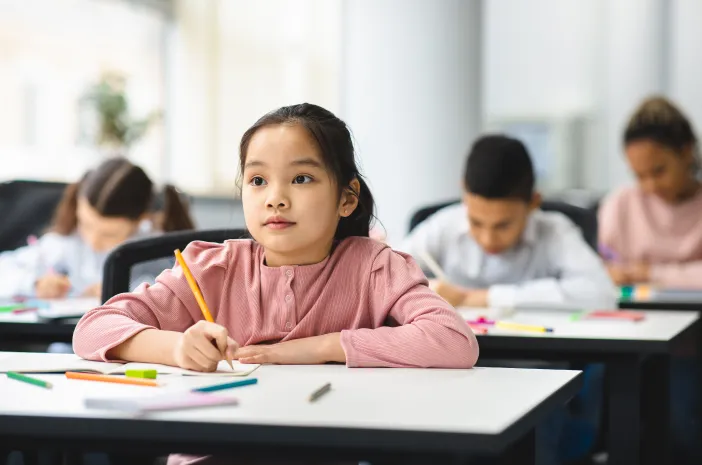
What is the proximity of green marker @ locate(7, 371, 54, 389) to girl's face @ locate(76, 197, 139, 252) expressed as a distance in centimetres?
167

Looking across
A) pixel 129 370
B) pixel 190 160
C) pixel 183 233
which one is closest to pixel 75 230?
pixel 183 233

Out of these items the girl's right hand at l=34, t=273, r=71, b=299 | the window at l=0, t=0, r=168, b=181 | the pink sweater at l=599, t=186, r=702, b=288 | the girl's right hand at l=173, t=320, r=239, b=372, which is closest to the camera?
the girl's right hand at l=173, t=320, r=239, b=372

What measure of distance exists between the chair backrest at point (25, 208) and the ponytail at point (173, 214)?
1.03ft

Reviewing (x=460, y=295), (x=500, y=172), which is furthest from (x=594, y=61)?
(x=460, y=295)

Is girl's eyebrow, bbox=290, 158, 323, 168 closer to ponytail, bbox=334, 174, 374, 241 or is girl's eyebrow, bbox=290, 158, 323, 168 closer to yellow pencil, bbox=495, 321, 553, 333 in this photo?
ponytail, bbox=334, 174, 374, 241

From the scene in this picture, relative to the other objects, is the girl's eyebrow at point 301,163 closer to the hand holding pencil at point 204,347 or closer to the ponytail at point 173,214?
the hand holding pencil at point 204,347

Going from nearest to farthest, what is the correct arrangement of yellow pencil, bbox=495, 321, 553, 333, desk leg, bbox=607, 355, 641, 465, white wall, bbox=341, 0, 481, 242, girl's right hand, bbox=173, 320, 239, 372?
girl's right hand, bbox=173, 320, 239, 372, desk leg, bbox=607, 355, 641, 465, yellow pencil, bbox=495, 321, 553, 333, white wall, bbox=341, 0, 481, 242

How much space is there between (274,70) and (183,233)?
464 cm

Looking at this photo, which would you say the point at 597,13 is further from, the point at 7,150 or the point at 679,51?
the point at 7,150

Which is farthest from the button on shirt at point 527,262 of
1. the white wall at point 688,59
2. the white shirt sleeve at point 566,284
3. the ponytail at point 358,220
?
the white wall at point 688,59

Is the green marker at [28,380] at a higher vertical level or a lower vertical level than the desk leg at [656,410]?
higher

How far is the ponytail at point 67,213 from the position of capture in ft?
10.3

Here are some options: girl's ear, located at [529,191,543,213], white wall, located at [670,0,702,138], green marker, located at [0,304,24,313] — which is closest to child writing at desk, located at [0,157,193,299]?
green marker, located at [0,304,24,313]

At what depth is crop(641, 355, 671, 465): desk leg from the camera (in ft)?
7.52
